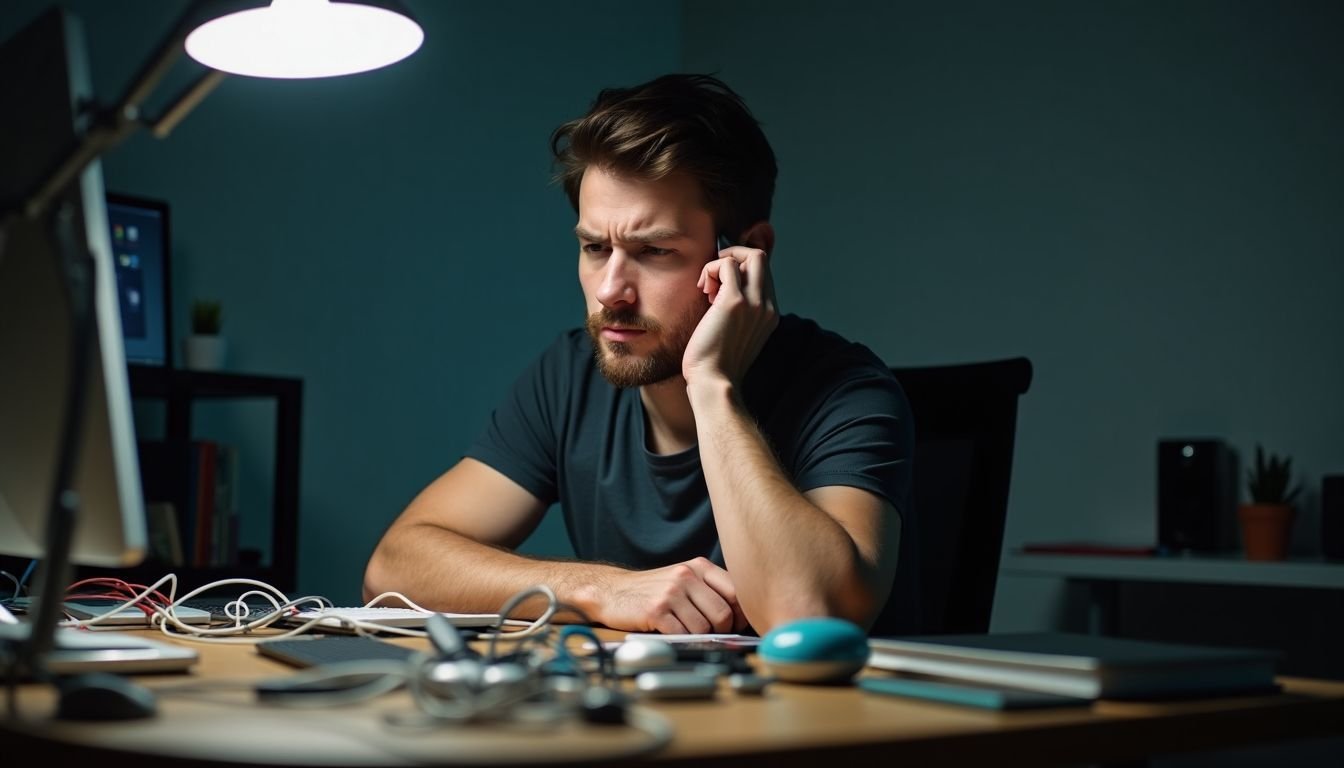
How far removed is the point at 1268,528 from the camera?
9.45 ft

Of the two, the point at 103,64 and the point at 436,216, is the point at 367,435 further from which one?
the point at 103,64

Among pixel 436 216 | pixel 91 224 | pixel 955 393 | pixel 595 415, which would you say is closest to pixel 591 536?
pixel 595 415

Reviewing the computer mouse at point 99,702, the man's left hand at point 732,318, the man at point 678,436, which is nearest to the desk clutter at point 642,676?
the computer mouse at point 99,702

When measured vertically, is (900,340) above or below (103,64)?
below

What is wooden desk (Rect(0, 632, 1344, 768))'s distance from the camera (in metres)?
0.57

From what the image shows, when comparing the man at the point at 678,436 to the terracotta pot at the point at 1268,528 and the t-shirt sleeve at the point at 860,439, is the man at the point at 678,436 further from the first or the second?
the terracotta pot at the point at 1268,528

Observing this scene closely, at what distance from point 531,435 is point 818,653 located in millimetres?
1142

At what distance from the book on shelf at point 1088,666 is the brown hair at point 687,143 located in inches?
36.8

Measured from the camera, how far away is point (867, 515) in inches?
55.1

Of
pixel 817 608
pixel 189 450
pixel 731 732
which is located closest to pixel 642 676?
pixel 731 732

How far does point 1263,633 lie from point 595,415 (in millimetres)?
2031

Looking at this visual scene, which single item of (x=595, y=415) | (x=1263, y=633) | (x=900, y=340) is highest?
(x=900, y=340)

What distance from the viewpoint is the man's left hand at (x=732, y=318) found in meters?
1.56

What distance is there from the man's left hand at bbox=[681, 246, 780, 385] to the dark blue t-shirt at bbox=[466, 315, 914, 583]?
0.26ft
